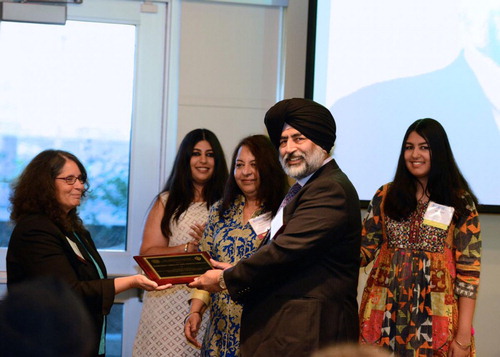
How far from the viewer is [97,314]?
125 inches

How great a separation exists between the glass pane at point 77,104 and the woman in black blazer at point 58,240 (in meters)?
1.42

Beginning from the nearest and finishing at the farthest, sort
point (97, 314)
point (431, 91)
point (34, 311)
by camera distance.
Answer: point (34, 311) → point (97, 314) → point (431, 91)

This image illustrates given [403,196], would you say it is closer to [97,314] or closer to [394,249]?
[394,249]

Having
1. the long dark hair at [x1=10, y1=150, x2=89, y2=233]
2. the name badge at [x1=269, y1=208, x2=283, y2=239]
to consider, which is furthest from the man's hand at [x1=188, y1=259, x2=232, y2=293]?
the long dark hair at [x1=10, y1=150, x2=89, y2=233]

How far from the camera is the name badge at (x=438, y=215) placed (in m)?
3.47

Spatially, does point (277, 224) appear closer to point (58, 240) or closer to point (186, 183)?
point (58, 240)

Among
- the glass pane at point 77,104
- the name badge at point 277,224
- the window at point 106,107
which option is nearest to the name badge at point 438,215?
the name badge at point 277,224

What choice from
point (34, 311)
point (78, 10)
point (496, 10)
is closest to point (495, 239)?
point (496, 10)

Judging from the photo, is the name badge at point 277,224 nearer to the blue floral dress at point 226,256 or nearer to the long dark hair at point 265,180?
the blue floral dress at point 226,256

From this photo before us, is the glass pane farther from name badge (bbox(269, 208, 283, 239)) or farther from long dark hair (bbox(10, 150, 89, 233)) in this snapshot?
name badge (bbox(269, 208, 283, 239))

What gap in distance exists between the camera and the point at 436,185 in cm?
357

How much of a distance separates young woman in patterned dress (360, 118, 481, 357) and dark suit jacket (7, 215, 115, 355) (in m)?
1.27

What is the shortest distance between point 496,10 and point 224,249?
2556 millimetres

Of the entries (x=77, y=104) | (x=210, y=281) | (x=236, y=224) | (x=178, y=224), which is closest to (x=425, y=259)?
(x=236, y=224)
